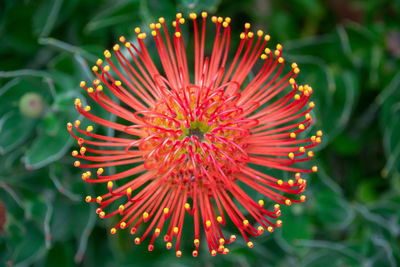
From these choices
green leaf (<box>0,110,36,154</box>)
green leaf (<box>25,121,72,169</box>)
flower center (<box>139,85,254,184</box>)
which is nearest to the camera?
flower center (<box>139,85,254,184</box>)

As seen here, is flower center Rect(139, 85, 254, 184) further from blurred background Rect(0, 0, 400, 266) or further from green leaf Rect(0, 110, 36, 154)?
green leaf Rect(0, 110, 36, 154)

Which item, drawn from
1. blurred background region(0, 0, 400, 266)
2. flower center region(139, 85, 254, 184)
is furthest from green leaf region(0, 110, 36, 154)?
flower center region(139, 85, 254, 184)

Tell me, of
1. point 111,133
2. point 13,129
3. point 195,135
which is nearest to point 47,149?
point 13,129

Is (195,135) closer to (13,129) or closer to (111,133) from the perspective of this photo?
(111,133)

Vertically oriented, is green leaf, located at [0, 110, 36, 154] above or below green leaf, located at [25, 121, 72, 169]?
above

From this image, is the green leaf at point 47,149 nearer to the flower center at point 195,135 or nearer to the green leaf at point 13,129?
the green leaf at point 13,129

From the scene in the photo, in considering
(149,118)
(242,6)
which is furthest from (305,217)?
(242,6)

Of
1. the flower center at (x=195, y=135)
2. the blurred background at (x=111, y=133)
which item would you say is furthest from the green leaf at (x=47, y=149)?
the flower center at (x=195, y=135)
